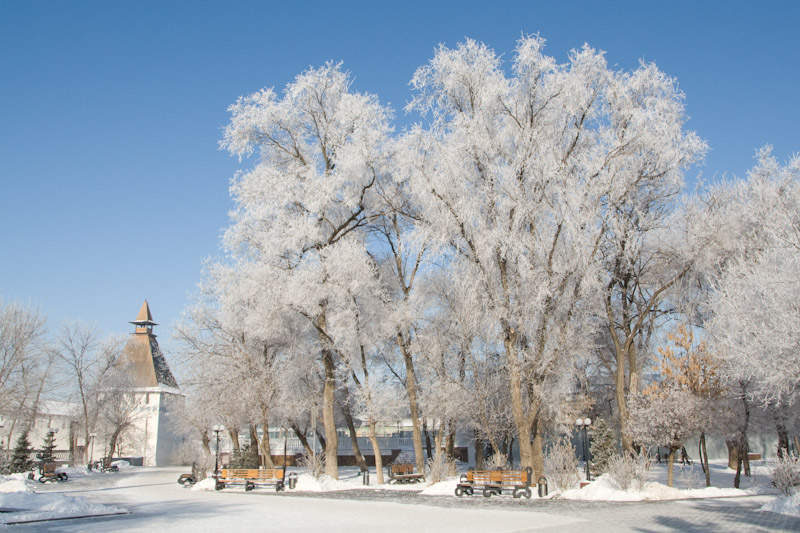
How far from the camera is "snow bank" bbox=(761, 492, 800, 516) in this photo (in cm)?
1352

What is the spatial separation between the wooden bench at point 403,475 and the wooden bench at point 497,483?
5.43 metres

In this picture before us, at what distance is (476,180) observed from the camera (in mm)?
21406

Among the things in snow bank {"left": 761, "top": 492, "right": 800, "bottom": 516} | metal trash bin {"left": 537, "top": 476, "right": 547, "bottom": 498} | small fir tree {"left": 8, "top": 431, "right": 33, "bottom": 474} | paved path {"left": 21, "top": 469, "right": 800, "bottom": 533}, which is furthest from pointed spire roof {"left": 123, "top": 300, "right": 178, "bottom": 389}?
snow bank {"left": 761, "top": 492, "right": 800, "bottom": 516}

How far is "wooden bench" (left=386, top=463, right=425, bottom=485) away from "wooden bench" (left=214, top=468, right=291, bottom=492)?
4.27m

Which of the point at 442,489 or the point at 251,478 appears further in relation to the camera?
the point at 251,478

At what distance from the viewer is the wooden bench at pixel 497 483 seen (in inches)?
734

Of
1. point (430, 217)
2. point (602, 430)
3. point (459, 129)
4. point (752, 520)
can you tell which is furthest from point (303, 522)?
point (602, 430)

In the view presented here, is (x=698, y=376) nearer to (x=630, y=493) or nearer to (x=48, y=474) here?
(x=630, y=493)

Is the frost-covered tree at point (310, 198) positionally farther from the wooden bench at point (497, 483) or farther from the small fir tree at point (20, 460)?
the small fir tree at point (20, 460)

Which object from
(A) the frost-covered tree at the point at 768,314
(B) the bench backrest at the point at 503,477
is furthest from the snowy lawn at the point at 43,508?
(A) the frost-covered tree at the point at 768,314

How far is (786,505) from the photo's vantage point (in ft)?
45.3

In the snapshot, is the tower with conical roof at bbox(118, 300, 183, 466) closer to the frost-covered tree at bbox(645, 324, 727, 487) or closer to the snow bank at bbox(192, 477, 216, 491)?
the snow bank at bbox(192, 477, 216, 491)

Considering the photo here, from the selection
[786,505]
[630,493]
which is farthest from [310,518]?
[786,505]

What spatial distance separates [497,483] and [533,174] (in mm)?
9516
